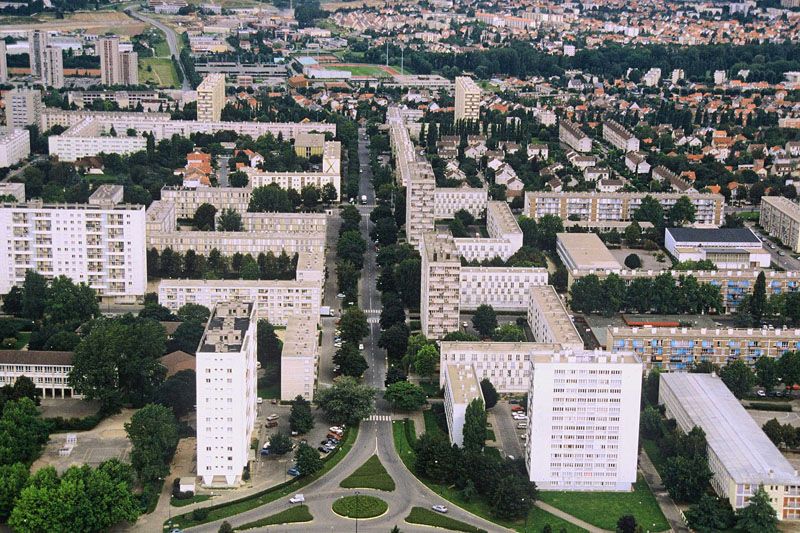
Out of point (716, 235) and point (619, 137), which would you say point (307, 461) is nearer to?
point (716, 235)

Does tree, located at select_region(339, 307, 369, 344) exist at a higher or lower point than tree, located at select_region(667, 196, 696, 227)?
lower

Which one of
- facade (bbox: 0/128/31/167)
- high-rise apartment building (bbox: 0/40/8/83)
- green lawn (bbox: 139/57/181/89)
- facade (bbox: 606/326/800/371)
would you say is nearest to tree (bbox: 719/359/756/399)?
facade (bbox: 606/326/800/371)

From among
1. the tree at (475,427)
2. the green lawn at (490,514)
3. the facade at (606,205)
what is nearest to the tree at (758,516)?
the green lawn at (490,514)

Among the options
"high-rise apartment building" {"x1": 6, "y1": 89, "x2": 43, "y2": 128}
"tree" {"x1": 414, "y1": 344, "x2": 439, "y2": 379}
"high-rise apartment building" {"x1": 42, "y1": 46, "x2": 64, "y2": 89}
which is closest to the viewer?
"tree" {"x1": 414, "y1": 344, "x2": 439, "y2": 379}

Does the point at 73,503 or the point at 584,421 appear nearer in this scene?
the point at 73,503

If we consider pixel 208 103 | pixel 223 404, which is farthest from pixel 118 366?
pixel 208 103

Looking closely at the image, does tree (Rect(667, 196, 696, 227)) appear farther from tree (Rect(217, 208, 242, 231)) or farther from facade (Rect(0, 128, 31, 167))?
facade (Rect(0, 128, 31, 167))
